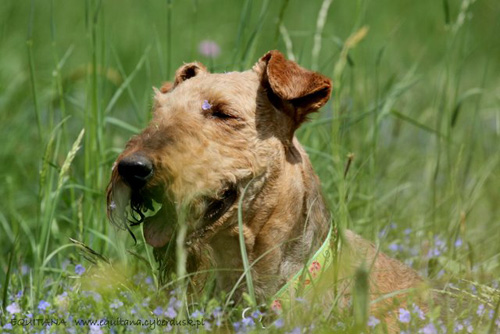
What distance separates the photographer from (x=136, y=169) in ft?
9.27

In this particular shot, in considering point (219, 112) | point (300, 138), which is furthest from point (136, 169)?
point (300, 138)

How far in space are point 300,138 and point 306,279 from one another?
151cm

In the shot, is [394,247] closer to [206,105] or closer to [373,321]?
[206,105]

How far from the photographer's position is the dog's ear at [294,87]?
3.40 meters

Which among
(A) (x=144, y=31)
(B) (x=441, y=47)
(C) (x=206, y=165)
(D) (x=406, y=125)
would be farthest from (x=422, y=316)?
(B) (x=441, y=47)

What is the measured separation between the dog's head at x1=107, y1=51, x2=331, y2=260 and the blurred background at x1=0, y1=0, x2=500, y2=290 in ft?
0.77

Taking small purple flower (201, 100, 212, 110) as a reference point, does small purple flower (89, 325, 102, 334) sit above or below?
below

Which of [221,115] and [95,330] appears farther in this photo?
[221,115]

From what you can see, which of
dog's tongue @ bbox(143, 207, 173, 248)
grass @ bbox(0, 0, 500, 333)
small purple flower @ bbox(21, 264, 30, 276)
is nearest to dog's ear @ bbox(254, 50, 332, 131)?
grass @ bbox(0, 0, 500, 333)

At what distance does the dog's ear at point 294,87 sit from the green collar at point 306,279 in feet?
1.88

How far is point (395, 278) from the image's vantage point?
348cm

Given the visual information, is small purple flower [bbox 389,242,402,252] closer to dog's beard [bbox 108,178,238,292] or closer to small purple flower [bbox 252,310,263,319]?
dog's beard [bbox 108,178,238,292]

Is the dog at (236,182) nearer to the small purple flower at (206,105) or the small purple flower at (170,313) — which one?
the small purple flower at (206,105)

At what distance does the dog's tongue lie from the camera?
3.05 meters
